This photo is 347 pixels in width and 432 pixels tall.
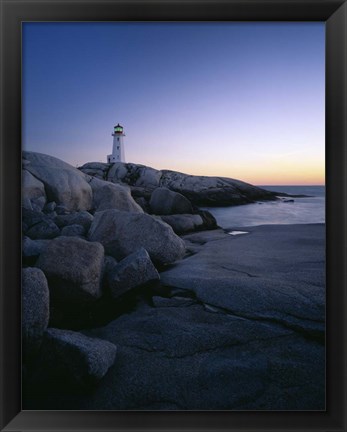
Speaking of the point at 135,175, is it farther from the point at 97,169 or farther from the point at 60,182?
the point at 60,182

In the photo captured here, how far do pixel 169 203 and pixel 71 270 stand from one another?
215 inches

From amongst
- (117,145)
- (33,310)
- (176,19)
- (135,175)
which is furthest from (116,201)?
(117,145)

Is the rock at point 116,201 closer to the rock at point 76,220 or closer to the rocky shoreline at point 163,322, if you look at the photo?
the rock at point 76,220

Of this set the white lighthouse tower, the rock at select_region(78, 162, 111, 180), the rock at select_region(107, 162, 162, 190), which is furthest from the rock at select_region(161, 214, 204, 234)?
the white lighthouse tower

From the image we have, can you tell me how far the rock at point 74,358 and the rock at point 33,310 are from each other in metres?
0.12

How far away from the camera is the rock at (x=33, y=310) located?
1688 mm

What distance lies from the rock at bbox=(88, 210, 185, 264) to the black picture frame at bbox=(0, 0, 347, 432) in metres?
1.47

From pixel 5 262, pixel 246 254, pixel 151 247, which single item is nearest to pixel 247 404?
pixel 5 262

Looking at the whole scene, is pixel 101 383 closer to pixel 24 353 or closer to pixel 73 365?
pixel 73 365

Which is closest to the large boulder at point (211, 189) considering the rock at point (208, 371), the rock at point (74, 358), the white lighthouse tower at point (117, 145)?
the white lighthouse tower at point (117, 145)

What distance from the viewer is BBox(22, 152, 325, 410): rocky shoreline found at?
5.12ft

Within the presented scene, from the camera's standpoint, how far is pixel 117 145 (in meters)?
20.8

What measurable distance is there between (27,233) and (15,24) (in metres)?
2.41

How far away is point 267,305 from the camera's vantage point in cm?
213
